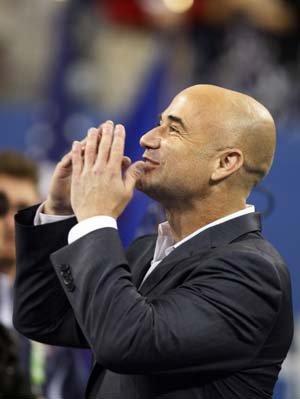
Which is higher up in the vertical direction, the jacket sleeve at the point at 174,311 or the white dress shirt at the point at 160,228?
the white dress shirt at the point at 160,228

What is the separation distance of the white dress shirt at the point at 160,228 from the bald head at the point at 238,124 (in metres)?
Result: 0.11

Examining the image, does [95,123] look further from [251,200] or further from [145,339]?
[145,339]

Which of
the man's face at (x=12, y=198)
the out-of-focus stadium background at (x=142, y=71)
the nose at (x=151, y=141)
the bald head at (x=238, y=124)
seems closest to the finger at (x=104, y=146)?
the nose at (x=151, y=141)

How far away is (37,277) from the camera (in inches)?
88.8

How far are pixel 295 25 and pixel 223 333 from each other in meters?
4.06

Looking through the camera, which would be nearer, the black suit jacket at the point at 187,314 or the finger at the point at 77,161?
the black suit jacket at the point at 187,314

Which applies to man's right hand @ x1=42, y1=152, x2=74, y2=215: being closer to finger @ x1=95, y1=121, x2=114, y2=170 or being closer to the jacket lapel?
finger @ x1=95, y1=121, x2=114, y2=170

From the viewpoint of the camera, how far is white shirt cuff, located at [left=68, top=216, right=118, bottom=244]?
1994 millimetres

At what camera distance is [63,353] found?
377cm

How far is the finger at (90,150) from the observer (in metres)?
2.06

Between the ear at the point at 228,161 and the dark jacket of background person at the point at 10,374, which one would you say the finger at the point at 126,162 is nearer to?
the ear at the point at 228,161

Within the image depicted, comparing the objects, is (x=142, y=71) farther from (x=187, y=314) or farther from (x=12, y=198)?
(x=187, y=314)

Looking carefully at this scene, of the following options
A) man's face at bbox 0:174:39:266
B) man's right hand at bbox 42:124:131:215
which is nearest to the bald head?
man's right hand at bbox 42:124:131:215

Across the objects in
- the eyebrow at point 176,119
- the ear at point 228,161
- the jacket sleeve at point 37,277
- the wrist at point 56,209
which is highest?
the eyebrow at point 176,119
